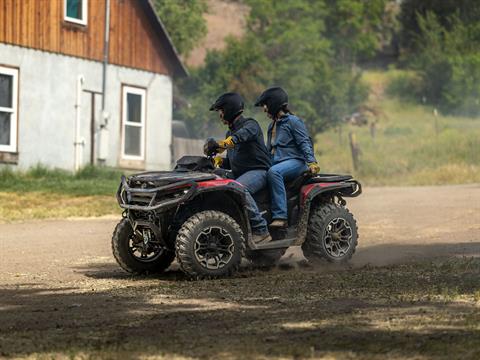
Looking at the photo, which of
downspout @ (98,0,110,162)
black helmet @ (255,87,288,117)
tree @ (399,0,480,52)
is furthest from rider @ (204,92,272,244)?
tree @ (399,0,480,52)

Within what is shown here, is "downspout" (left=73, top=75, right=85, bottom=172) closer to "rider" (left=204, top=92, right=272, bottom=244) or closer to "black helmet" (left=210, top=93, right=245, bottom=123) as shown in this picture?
"rider" (left=204, top=92, right=272, bottom=244)

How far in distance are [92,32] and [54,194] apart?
6.90 metres

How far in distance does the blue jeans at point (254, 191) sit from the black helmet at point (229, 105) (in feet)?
2.10

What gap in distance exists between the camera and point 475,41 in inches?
2625

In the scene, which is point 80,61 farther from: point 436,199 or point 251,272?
point 251,272

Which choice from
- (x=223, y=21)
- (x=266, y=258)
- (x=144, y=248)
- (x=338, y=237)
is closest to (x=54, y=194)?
(x=266, y=258)

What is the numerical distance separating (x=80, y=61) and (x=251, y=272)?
16431 millimetres

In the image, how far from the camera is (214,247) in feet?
34.2

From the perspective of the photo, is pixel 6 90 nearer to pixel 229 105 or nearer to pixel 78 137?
pixel 78 137

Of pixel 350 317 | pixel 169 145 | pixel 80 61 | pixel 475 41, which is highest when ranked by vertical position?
pixel 475 41

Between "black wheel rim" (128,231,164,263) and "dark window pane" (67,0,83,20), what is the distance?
53.3 feet

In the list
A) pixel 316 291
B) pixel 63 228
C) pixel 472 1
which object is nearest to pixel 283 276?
pixel 316 291

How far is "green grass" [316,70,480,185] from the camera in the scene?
28402mm

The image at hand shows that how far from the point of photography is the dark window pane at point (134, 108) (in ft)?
94.3
